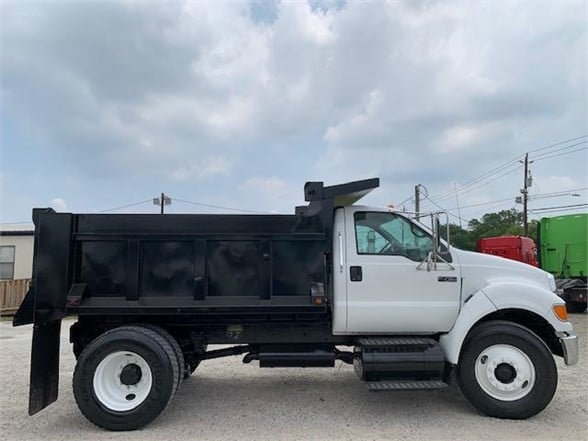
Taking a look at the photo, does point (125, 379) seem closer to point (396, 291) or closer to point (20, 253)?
point (396, 291)

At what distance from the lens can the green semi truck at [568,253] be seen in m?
15.8

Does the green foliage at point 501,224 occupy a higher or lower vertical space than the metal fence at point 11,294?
higher

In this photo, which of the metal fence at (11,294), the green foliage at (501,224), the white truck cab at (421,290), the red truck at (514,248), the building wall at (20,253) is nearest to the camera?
the white truck cab at (421,290)

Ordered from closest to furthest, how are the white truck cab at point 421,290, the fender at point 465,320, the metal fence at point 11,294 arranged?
the fender at point 465,320 < the white truck cab at point 421,290 < the metal fence at point 11,294

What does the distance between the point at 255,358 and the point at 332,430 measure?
4.15ft

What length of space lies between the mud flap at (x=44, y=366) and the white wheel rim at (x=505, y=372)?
4675 mm

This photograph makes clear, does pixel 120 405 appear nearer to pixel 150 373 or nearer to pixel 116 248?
pixel 150 373

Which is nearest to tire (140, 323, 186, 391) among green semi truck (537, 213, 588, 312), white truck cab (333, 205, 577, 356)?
white truck cab (333, 205, 577, 356)

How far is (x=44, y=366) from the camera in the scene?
5156 millimetres

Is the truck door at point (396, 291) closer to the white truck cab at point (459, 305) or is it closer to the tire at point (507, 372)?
the white truck cab at point (459, 305)

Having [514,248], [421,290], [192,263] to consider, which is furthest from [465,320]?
[514,248]

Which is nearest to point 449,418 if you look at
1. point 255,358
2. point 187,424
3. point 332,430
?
Answer: point 332,430

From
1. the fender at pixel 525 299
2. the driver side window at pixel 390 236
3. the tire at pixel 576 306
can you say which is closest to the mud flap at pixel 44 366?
the driver side window at pixel 390 236

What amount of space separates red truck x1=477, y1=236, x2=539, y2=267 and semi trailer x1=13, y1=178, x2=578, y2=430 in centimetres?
1140
